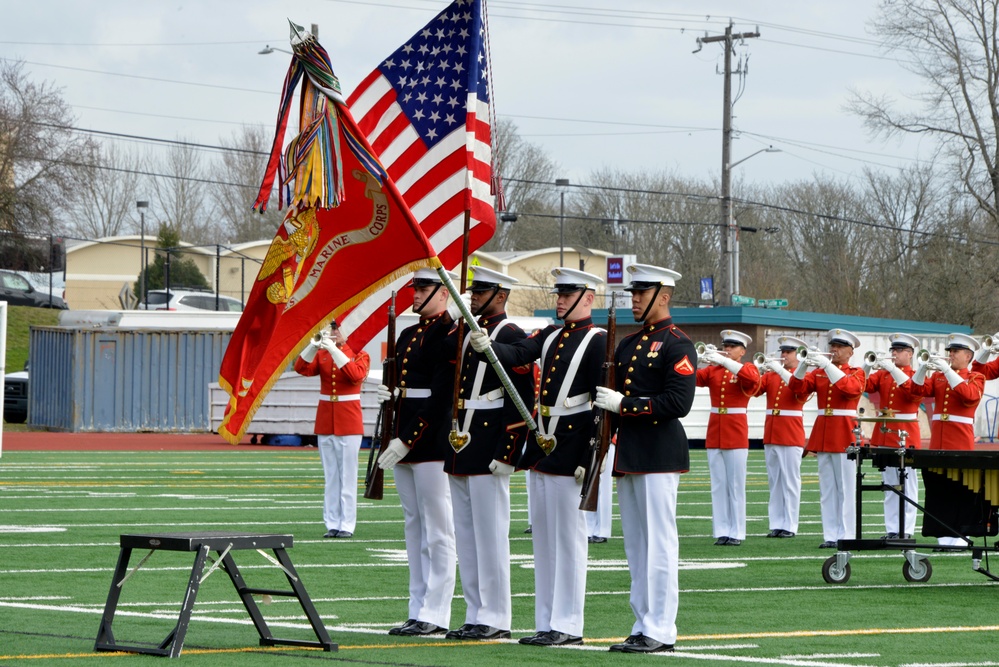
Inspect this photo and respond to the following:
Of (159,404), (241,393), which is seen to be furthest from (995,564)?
(159,404)

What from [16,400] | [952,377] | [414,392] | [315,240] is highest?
[315,240]

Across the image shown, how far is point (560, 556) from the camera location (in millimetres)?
8602

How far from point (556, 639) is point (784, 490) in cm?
766

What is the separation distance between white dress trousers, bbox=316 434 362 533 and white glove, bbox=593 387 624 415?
682 centimetres

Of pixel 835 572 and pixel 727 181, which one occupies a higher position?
pixel 727 181

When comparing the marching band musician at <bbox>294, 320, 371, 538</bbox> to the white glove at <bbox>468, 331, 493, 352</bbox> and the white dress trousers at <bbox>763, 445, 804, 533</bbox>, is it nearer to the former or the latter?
the white dress trousers at <bbox>763, 445, 804, 533</bbox>

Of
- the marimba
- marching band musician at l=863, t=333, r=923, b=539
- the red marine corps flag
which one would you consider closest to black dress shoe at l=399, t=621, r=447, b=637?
the red marine corps flag

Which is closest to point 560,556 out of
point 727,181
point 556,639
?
point 556,639

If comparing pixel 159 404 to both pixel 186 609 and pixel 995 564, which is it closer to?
pixel 995 564

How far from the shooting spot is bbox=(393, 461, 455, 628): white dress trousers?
8969mm

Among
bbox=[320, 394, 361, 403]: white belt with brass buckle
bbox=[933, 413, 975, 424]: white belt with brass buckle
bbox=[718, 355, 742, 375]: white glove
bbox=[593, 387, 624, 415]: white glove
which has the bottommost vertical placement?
bbox=[933, 413, 975, 424]: white belt with brass buckle

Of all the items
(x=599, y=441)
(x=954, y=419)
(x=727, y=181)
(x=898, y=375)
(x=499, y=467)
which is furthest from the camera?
(x=727, y=181)

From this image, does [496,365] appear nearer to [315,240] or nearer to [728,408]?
[315,240]

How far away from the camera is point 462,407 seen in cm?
891
